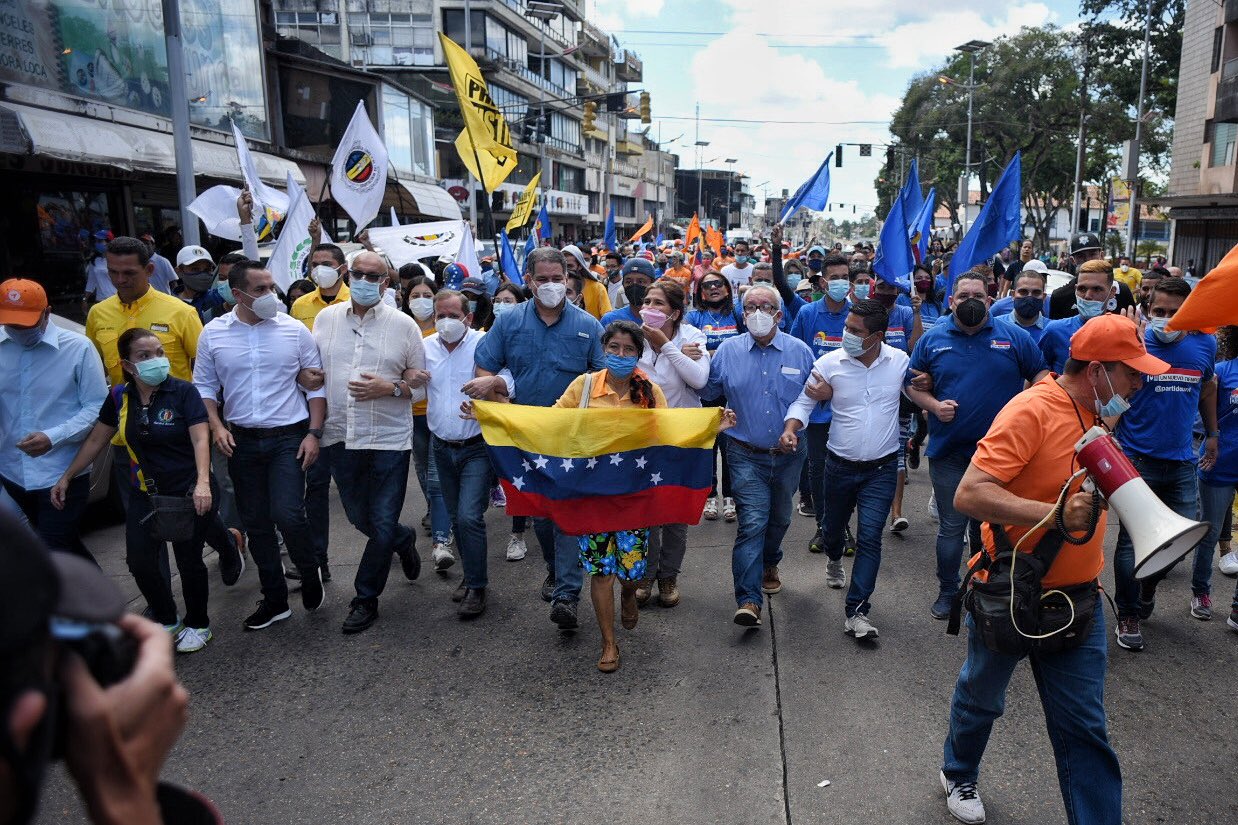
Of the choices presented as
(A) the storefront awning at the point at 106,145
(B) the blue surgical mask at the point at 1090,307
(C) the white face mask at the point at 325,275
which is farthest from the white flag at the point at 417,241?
(B) the blue surgical mask at the point at 1090,307

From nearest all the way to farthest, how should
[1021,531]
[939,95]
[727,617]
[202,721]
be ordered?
[1021,531] → [202,721] → [727,617] → [939,95]

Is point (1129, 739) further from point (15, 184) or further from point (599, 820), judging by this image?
point (15, 184)

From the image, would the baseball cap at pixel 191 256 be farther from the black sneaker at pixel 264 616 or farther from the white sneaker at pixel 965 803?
the white sneaker at pixel 965 803

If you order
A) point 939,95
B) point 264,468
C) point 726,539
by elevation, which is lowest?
point 726,539

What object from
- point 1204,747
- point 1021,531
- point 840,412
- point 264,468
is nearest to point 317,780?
point 264,468

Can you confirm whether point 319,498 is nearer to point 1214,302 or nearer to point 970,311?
point 970,311

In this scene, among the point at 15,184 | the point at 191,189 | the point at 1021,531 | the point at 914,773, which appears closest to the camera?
the point at 1021,531

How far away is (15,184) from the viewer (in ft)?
40.0

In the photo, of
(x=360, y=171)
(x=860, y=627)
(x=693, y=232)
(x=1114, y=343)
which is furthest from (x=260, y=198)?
(x=693, y=232)

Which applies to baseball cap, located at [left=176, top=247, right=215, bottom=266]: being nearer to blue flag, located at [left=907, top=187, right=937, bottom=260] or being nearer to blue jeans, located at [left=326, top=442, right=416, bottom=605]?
blue jeans, located at [left=326, top=442, right=416, bottom=605]

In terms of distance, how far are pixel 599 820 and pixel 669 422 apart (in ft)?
6.98

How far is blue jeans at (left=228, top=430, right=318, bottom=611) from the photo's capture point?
518 centimetres

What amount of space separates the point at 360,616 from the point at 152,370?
5.75ft

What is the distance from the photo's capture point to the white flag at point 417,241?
494 inches
